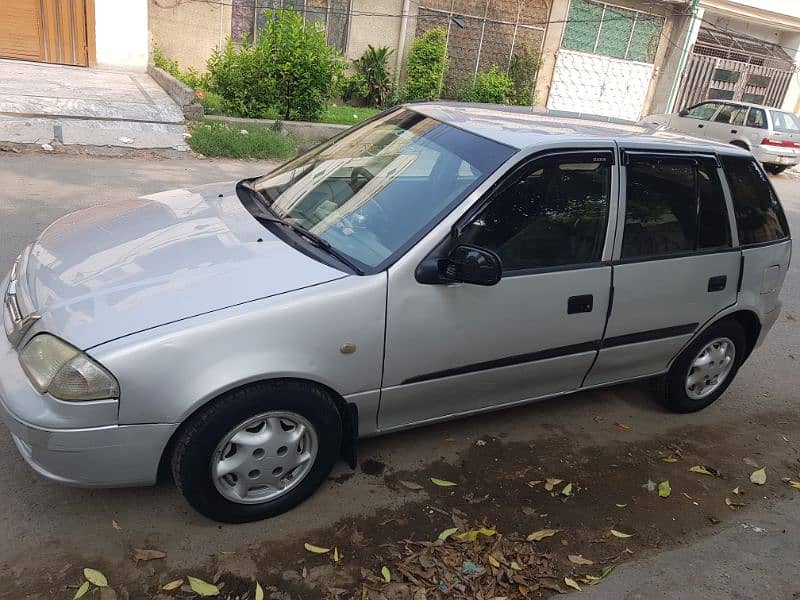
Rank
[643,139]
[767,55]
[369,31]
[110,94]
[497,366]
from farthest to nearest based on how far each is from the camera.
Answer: [767,55]
[369,31]
[110,94]
[643,139]
[497,366]

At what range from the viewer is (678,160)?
359 cm

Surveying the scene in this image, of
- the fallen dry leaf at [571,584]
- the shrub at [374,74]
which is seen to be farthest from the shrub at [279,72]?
the fallen dry leaf at [571,584]

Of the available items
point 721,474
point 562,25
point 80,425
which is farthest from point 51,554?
point 562,25

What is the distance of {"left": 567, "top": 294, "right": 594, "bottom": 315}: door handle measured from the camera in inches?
127

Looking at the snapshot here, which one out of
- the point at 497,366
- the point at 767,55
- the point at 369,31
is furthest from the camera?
the point at 767,55

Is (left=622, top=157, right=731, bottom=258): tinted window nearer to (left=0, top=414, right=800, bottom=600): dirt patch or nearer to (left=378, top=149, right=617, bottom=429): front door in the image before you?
(left=378, top=149, right=617, bottom=429): front door

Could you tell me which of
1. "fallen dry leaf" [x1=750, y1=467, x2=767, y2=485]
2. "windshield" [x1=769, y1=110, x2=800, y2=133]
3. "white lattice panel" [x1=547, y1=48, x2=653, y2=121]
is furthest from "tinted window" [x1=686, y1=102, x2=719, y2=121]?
"fallen dry leaf" [x1=750, y1=467, x2=767, y2=485]

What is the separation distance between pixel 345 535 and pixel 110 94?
10222 millimetres

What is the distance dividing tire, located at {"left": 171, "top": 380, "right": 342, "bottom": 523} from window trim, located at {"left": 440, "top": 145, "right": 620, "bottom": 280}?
826 millimetres

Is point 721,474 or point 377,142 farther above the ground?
point 377,142

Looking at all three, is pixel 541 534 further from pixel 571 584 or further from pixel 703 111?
pixel 703 111

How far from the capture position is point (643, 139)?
11.7ft

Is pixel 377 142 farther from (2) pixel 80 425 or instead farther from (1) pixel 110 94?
(1) pixel 110 94

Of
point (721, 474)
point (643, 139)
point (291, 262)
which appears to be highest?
point (643, 139)
